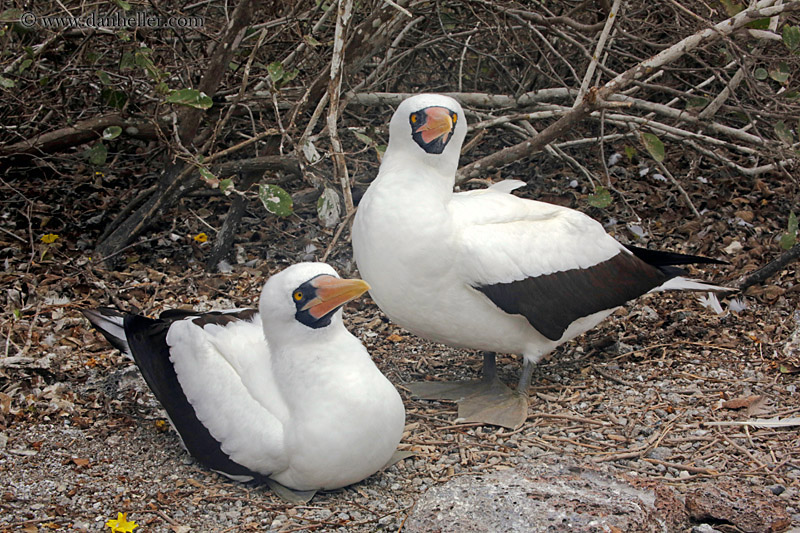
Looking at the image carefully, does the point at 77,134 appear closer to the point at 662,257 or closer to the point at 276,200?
the point at 276,200

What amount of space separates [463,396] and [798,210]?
3.11 metres

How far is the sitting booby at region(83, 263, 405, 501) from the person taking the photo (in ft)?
9.64

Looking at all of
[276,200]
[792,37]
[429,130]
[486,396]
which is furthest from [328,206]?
[792,37]

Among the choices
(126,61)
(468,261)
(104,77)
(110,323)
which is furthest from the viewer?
(126,61)

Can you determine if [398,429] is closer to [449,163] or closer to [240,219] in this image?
[449,163]

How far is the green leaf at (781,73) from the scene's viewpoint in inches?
176

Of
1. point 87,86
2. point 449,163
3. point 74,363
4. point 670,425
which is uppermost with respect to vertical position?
point 449,163

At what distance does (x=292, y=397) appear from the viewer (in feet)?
10.0

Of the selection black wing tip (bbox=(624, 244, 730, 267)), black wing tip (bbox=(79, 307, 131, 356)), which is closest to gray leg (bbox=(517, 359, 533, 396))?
black wing tip (bbox=(624, 244, 730, 267))

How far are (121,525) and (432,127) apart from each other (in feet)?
6.51

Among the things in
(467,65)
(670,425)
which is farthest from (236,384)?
(467,65)

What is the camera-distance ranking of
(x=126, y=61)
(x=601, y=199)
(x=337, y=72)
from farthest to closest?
(x=601, y=199) < (x=126, y=61) < (x=337, y=72)

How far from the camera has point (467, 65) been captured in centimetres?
621

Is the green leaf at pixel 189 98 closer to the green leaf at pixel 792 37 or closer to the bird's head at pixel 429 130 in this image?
the bird's head at pixel 429 130
